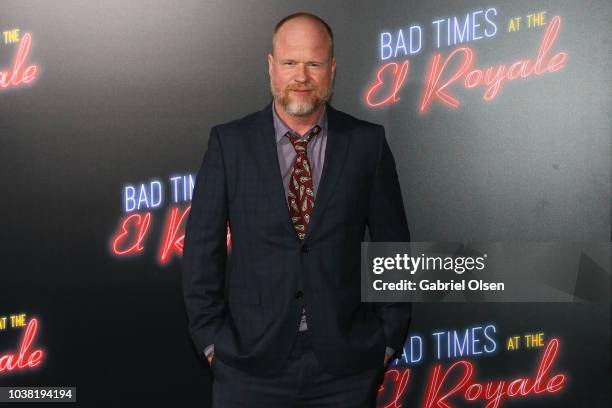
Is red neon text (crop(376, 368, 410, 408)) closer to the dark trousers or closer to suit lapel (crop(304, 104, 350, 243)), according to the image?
the dark trousers

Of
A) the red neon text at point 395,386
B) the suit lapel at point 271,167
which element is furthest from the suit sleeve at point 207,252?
the red neon text at point 395,386

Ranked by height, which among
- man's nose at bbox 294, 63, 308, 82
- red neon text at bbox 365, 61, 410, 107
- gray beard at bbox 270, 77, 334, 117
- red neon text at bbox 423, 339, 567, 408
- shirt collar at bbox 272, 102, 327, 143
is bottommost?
red neon text at bbox 423, 339, 567, 408

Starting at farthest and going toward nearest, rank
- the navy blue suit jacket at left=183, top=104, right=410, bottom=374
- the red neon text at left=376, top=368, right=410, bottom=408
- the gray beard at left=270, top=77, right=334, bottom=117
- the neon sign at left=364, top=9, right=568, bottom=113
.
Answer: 1. the red neon text at left=376, top=368, right=410, bottom=408
2. the neon sign at left=364, top=9, right=568, bottom=113
3. the gray beard at left=270, top=77, right=334, bottom=117
4. the navy blue suit jacket at left=183, top=104, right=410, bottom=374

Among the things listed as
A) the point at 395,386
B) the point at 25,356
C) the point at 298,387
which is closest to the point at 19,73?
the point at 25,356

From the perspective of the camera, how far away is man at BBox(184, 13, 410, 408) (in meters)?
2.70

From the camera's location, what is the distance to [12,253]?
3.83m

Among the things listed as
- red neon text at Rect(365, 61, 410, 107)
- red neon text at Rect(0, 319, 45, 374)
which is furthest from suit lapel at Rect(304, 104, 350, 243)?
red neon text at Rect(0, 319, 45, 374)

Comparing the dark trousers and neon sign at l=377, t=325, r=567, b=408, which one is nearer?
the dark trousers

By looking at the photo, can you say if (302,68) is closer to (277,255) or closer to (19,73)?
(277,255)

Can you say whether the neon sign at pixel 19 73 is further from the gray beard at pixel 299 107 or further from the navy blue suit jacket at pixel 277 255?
the gray beard at pixel 299 107

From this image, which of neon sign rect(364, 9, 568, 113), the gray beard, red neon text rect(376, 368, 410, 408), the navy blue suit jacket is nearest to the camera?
the navy blue suit jacket

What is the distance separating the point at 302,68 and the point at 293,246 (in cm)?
64

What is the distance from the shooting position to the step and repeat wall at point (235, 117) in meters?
3.74

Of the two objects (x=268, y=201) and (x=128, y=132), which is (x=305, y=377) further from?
(x=128, y=132)
